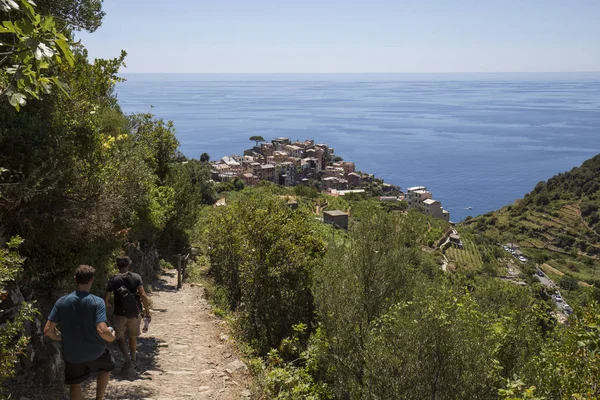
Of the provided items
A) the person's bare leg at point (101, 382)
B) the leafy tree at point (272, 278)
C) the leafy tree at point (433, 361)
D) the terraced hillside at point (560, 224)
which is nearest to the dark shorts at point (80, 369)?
the person's bare leg at point (101, 382)

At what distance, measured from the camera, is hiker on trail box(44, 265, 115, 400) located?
3941 mm

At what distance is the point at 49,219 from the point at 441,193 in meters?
101

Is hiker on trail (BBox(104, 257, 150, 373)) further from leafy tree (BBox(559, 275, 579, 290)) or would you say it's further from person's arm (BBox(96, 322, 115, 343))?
leafy tree (BBox(559, 275, 579, 290))

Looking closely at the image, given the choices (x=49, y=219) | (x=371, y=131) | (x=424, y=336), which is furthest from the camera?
(x=371, y=131)

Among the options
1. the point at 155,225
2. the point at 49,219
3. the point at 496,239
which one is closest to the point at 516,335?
the point at 49,219

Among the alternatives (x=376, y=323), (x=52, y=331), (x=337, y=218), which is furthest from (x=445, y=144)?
(x=52, y=331)

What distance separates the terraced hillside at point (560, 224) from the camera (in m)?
61.3

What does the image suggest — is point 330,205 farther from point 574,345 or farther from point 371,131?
point 371,131

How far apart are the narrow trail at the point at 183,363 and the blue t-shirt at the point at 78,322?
4.57 feet

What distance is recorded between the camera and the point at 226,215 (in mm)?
11570

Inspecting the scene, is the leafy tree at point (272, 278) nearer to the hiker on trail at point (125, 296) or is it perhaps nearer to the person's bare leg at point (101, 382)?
the hiker on trail at point (125, 296)

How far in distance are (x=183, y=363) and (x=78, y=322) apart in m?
3.22

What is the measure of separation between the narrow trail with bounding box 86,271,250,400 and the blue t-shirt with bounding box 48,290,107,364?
54.9 inches

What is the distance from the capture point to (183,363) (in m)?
6.84
